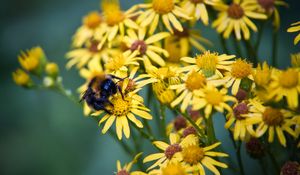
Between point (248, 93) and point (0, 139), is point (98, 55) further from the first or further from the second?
point (0, 139)

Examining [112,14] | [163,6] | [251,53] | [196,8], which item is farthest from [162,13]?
[251,53]

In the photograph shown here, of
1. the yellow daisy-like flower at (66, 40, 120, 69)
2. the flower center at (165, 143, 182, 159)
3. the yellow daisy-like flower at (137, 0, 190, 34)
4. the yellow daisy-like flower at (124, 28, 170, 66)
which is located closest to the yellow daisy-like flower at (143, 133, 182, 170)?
the flower center at (165, 143, 182, 159)

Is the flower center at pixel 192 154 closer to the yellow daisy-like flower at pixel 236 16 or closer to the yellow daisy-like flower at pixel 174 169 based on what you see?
the yellow daisy-like flower at pixel 174 169

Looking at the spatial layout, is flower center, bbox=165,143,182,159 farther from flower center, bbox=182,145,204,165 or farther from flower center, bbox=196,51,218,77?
flower center, bbox=196,51,218,77

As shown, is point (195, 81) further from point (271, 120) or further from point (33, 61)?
point (33, 61)

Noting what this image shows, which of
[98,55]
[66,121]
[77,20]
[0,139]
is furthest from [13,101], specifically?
[98,55]
